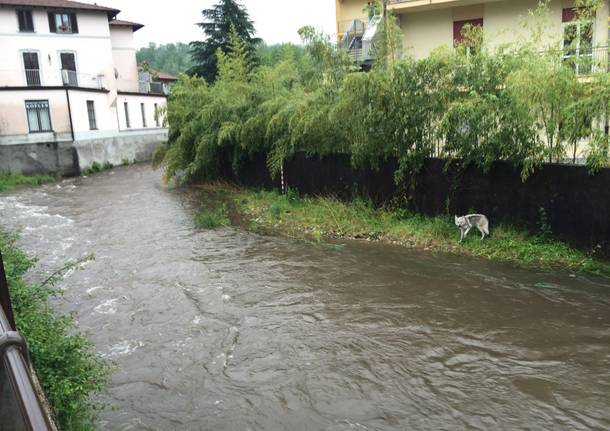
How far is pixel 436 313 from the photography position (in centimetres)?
782

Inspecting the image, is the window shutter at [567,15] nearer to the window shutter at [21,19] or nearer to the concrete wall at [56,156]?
the concrete wall at [56,156]

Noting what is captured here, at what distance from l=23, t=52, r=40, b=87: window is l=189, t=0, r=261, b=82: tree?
1001 cm

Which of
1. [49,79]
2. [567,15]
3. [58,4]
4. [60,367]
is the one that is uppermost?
[58,4]

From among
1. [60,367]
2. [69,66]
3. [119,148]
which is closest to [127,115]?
[119,148]

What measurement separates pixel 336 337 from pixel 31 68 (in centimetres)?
2808

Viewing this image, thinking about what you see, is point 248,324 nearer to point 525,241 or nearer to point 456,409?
point 456,409

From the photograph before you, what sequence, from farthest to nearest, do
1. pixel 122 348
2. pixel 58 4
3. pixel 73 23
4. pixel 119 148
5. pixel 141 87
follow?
pixel 141 87, pixel 119 148, pixel 73 23, pixel 58 4, pixel 122 348

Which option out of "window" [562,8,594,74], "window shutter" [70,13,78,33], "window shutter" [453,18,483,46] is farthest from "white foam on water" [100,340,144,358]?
"window shutter" [70,13,78,33]

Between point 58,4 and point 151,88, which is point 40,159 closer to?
point 58,4

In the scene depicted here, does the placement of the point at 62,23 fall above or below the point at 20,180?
above

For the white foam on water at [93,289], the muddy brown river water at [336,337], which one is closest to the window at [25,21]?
the muddy brown river water at [336,337]

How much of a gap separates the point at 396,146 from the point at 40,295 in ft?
26.7

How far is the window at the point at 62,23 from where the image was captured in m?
28.9

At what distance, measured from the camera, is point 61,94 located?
26.8 m
